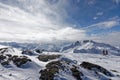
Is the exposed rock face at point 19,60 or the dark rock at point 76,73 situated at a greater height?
the exposed rock face at point 19,60

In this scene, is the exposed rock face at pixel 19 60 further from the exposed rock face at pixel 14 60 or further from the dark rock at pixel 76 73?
the dark rock at pixel 76 73

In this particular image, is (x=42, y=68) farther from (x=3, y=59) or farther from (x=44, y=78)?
(x=3, y=59)

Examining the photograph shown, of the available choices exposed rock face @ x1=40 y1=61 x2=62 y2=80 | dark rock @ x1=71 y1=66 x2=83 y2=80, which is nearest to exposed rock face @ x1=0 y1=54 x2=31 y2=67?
exposed rock face @ x1=40 y1=61 x2=62 y2=80

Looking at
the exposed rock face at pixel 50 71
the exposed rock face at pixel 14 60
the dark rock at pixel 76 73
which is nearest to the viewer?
the exposed rock face at pixel 50 71

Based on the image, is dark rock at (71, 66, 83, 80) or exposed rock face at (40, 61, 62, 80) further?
dark rock at (71, 66, 83, 80)

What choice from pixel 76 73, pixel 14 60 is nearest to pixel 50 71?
pixel 76 73

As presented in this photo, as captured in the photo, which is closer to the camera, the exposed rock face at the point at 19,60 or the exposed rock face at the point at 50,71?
the exposed rock face at the point at 50,71

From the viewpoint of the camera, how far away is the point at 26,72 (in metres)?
72.0

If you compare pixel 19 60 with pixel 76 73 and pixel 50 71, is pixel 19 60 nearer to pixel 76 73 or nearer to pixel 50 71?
pixel 50 71

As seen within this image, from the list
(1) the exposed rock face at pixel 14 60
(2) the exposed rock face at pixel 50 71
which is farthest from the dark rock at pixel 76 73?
(1) the exposed rock face at pixel 14 60

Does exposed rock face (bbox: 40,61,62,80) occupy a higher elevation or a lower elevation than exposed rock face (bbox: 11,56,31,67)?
lower

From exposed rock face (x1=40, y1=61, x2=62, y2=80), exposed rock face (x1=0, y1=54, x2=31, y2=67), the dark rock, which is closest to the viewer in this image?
exposed rock face (x1=40, y1=61, x2=62, y2=80)

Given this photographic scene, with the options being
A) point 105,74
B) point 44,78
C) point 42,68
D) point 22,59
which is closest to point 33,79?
point 44,78

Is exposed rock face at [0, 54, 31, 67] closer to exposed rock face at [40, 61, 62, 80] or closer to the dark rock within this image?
exposed rock face at [40, 61, 62, 80]
